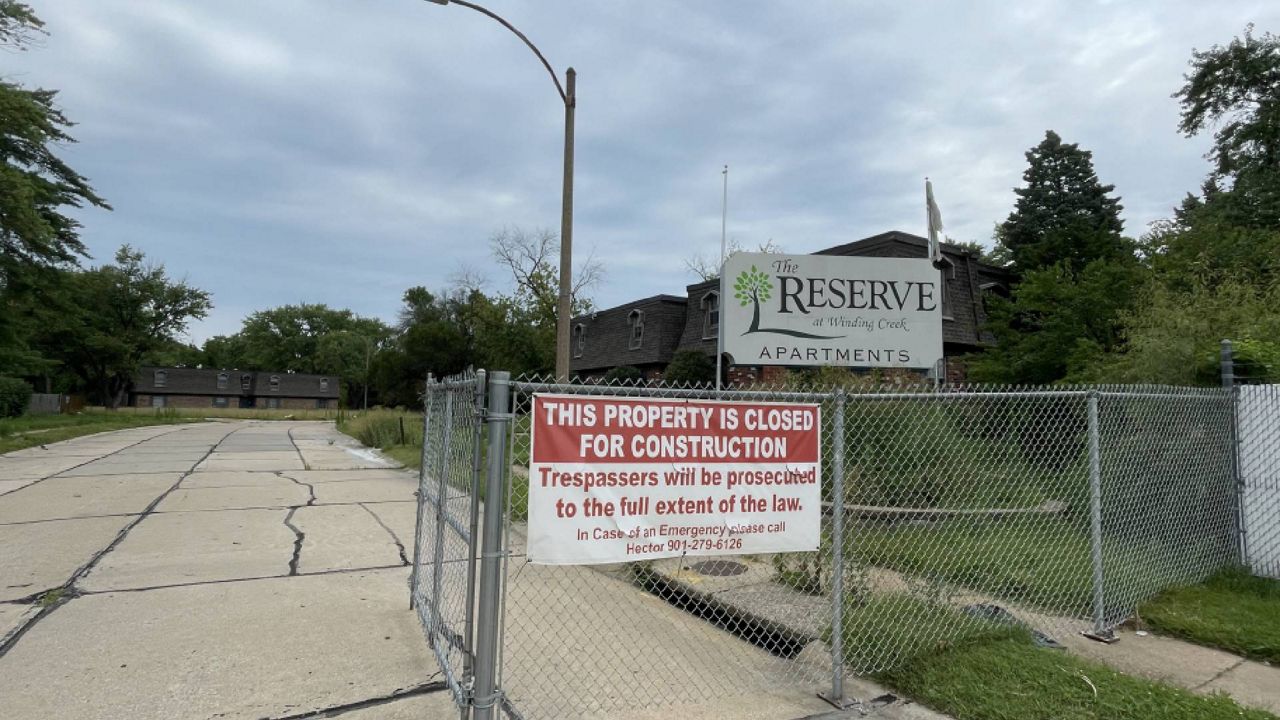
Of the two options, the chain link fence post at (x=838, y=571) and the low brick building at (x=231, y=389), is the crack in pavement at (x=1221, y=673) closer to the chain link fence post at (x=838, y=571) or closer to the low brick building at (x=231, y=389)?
the chain link fence post at (x=838, y=571)

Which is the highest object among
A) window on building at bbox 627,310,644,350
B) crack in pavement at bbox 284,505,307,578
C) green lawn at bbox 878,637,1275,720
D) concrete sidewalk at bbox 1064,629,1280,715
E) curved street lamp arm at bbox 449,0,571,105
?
curved street lamp arm at bbox 449,0,571,105

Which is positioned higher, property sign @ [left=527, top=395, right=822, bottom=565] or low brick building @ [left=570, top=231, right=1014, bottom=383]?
low brick building @ [left=570, top=231, right=1014, bottom=383]

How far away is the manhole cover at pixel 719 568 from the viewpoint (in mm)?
6102

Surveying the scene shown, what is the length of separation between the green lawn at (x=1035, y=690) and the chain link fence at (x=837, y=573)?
0.64ft

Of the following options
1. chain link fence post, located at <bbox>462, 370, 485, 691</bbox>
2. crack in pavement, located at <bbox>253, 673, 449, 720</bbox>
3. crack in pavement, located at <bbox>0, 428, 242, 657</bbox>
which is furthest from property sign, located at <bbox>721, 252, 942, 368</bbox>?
crack in pavement, located at <bbox>0, 428, 242, 657</bbox>

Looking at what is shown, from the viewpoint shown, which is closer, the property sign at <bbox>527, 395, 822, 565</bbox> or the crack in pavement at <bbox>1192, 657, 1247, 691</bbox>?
the property sign at <bbox>527, 395, 822, 565</bbox>

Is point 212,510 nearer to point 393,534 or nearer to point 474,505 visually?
point 393,534

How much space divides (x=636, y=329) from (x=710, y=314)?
5.48m

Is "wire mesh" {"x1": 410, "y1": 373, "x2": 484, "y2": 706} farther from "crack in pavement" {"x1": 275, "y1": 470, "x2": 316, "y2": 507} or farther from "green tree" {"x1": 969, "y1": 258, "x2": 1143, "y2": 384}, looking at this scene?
"green tree" {"x1": 969, "y1": 258, "x2": 1143, "y2": 384}

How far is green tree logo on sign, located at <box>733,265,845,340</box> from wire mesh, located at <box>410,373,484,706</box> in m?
5.98

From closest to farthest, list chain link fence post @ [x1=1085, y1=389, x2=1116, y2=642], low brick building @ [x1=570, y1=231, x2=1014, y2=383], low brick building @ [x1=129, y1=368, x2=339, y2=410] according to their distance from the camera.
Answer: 1. chain link fence post @ [x1=1085, y1=389, x2=1116, y2=642]
2. low brick building @ [x1=570, y1=231, x2=1014, y2=383]
3. low brick building @ [x1=129, y1=368, x2=339, y2=410]

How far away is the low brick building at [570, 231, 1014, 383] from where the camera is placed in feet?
67.6

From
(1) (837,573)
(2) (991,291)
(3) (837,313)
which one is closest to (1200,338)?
(3) (837,313)

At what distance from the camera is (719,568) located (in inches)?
245
